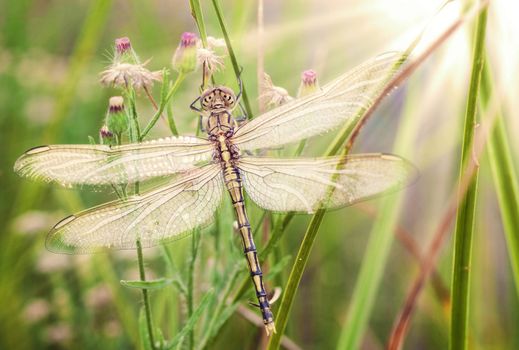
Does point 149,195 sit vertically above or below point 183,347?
above

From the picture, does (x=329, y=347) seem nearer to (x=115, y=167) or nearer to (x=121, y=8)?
(x=115, y=167)

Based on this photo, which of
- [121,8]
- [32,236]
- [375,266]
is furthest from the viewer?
[121,8]

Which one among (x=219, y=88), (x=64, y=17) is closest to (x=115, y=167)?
(x=219, y=88)

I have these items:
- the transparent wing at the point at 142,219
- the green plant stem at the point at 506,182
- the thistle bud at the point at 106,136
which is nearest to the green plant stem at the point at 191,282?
the transparent wing at the point at 142,219

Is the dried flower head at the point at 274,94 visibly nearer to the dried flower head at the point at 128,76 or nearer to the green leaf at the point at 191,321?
the dried flower head at the point at 128,76

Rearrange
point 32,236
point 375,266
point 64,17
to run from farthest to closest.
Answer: point 64,17 → point 32,236 → point 375,266

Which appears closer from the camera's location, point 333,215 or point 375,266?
point 375,266

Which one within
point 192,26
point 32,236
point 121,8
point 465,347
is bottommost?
point 465,347

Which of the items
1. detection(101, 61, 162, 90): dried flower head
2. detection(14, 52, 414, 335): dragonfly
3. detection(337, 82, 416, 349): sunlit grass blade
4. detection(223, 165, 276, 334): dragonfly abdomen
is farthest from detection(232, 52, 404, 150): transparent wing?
detection(337, 82, 416, 349): sunlit grass blade
